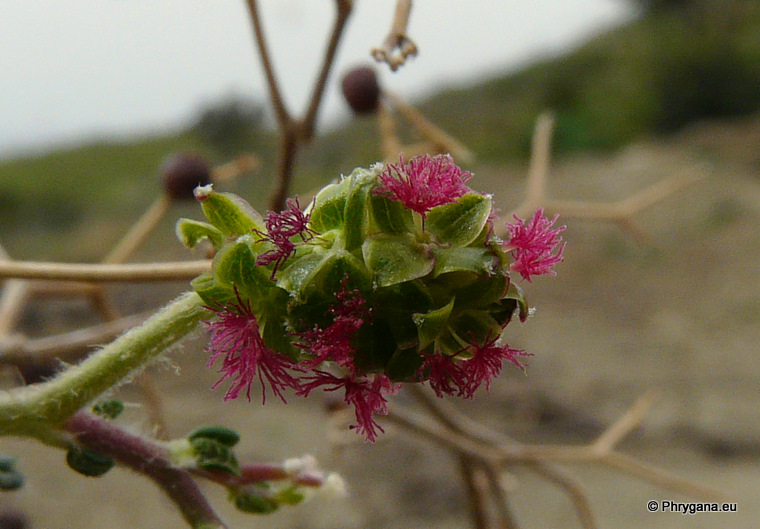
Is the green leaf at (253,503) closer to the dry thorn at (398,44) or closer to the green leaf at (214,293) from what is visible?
the green leaf at (214,293)

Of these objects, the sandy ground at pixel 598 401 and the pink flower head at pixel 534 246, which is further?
the sandy ground at pixel 598 401

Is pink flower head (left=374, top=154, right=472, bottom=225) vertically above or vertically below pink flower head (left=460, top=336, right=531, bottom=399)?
above

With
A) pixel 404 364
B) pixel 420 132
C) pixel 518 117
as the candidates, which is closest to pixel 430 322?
pixel 404 364

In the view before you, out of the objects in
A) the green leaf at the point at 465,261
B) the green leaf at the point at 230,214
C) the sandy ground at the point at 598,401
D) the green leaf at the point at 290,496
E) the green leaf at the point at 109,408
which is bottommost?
the sandy ground at the point at 598,401

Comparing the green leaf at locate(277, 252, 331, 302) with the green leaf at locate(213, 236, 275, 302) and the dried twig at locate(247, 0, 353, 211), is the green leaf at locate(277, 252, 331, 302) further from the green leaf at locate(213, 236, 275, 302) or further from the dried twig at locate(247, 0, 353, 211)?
the dried twig at locate(247, 0, 353, 211)

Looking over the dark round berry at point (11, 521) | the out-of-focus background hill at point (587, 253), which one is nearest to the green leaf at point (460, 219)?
the out-of-focus background hill at point (587, 253)

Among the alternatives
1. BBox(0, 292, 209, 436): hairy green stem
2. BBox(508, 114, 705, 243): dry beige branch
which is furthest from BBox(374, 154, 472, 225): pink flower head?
BBox(508, 114, 705, 243): dry beige branch

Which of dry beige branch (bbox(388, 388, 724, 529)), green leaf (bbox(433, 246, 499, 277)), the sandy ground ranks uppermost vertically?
green leaf (bbox(433, 246, 499, 277))
